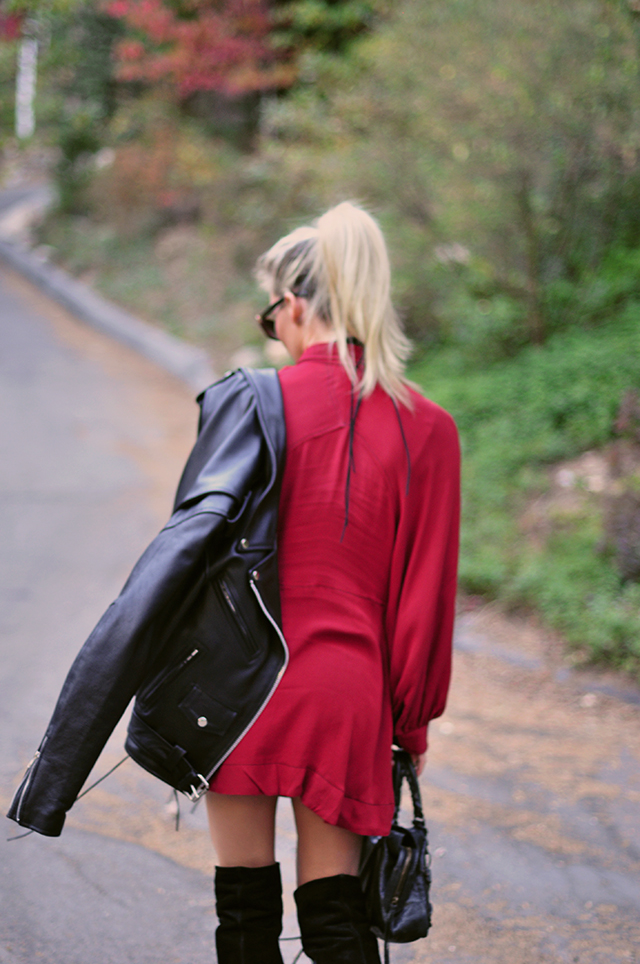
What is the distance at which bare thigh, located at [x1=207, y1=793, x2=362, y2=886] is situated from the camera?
1.86m

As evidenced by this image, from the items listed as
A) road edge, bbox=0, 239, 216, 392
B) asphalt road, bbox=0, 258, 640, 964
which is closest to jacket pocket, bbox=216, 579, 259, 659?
asphalt road, bbox=0, 258, 640, 964

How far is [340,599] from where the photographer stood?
6.11 ft

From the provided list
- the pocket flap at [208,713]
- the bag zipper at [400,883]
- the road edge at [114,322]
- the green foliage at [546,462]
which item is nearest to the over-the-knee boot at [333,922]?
the bag zipper at [400,883]

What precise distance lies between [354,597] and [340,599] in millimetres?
39

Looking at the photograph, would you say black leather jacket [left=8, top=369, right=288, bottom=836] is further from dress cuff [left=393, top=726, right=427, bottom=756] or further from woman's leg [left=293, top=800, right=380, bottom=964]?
dress cuff [left=393, top=726, right=427, bottom=756]

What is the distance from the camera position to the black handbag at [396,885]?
77.6 inches

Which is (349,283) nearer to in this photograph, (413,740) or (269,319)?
(269,319)

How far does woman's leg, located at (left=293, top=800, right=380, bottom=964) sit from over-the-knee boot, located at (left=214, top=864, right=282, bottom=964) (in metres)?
0.08

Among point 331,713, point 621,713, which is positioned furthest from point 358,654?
point 621,713

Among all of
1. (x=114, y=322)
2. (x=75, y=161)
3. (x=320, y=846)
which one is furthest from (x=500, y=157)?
(x=75, y=161)

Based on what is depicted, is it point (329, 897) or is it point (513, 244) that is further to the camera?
point (513, 244)

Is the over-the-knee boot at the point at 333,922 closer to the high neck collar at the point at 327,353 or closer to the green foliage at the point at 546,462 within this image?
the high neck collar at the point at 327,353

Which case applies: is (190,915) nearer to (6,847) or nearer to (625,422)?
(6,847)

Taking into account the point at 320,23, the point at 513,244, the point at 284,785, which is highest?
the point at 320,23
